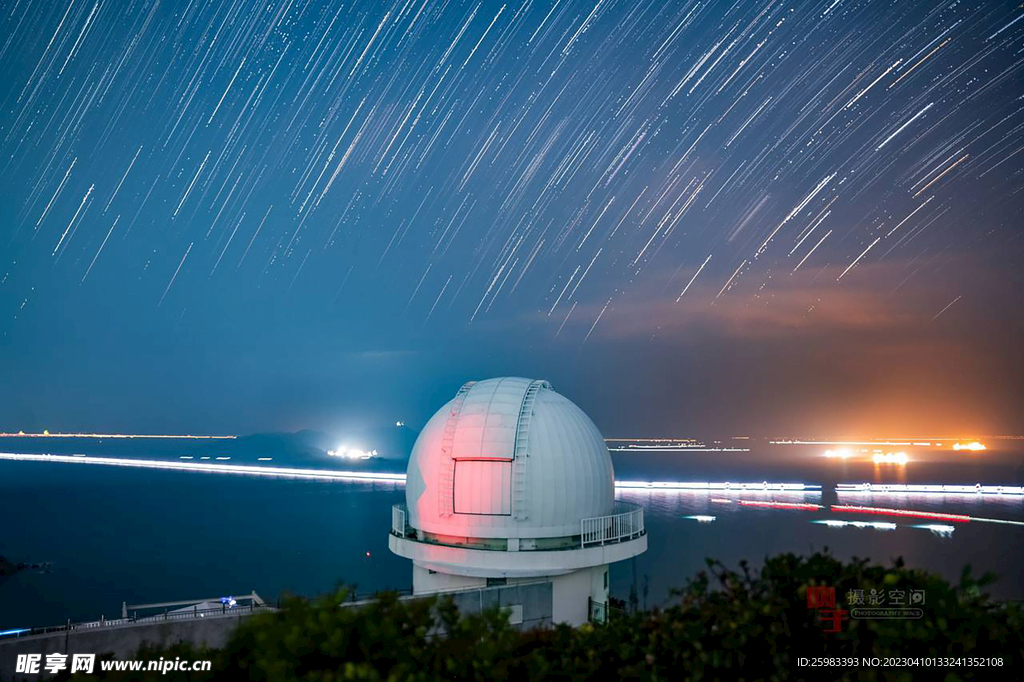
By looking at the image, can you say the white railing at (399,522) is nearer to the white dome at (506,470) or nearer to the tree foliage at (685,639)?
the white dome at (506,470)

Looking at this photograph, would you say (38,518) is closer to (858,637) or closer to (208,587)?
(208,587)

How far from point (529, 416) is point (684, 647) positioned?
1061 cm

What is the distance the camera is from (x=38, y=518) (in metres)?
88.8

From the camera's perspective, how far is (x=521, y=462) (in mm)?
16359

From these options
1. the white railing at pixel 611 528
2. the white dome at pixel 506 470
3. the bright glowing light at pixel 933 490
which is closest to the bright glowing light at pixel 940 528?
the bright glowing light at pixel 933 490

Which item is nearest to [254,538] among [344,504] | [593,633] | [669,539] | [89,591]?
[89,591]

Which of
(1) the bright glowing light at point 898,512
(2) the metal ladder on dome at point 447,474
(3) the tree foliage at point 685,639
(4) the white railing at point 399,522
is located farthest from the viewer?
(1) the bright glowing light at point 898,512

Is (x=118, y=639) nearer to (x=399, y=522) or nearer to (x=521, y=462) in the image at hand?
(x=399, y=522)

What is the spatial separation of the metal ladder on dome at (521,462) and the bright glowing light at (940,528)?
6375 centimetres

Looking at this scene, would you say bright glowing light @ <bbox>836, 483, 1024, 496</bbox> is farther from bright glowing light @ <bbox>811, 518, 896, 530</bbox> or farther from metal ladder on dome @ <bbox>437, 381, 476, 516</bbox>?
metal ladder on dome @ <bbox>437, 381, 476, 516</bbox>

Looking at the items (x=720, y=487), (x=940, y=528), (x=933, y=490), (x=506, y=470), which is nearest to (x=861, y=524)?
(x=940, y=528)

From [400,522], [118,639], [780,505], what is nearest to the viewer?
[118,639]

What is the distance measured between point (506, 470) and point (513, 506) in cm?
82

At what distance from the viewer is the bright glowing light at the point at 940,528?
66.5 metres
